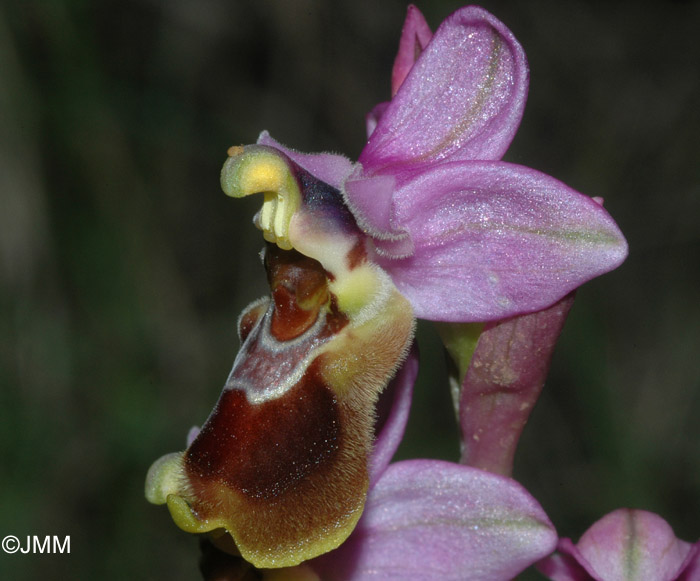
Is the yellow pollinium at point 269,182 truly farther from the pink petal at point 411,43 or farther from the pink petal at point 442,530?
the pink petal at point 442,530

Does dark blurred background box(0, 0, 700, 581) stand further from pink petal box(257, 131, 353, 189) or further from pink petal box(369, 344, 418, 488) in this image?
pink petal box(257, 131, 353, 189)

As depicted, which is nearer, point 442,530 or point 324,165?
point 324,165

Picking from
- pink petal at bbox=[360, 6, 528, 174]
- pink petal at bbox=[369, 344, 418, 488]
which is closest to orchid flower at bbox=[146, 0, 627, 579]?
pink petal at bbox=[360, 6, 528, 174]

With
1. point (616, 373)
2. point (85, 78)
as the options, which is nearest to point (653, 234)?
point (616, 373)

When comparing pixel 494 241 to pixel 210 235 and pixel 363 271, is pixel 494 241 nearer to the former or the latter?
pixel 363 271

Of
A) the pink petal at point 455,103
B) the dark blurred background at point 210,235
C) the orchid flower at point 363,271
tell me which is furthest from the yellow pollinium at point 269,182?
the dark blurred background at point 210,235

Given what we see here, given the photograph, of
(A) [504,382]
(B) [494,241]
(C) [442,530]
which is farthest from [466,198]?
(C) [442,530]

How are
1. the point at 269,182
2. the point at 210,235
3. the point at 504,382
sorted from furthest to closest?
the point at 210,235 < the point at 504,382 < the point at 269,182

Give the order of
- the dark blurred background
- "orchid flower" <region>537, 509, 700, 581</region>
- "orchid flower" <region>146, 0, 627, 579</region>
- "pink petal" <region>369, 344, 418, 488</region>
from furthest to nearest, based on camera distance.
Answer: the dark blurred background → "pink petal" <region>369, 344, 418, 488</region> → "orchid flower" <region>537, 509, 700, 581</region> → "orchid flower" <region>146, 0, 627, 579</region>
